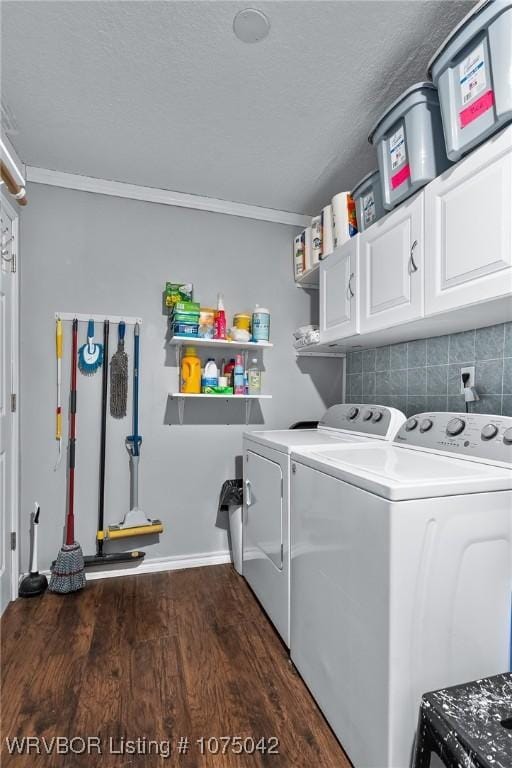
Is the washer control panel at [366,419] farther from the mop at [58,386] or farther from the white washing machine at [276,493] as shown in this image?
the mop at [58,386]

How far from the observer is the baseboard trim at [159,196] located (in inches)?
89.7

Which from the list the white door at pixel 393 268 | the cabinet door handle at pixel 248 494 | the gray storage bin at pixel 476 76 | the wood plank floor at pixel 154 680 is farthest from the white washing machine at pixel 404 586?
the gray storage bin at pixel 476 76

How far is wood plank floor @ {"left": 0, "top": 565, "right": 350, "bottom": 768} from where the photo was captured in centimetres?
125

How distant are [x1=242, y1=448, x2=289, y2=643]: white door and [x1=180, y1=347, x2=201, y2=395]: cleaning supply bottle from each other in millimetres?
553

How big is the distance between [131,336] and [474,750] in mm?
2328

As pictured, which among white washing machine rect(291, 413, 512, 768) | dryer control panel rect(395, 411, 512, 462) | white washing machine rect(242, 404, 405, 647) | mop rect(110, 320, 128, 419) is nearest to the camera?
white washing machine rect(291, 413, 512, 768)

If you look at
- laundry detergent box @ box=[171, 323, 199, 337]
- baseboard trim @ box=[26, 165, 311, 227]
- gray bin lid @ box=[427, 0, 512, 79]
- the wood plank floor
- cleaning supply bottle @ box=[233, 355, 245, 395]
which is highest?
baseboard trim @ box=[26, 165, 311, 227]

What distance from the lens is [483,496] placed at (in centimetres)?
110

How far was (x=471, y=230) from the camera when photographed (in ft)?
4.22

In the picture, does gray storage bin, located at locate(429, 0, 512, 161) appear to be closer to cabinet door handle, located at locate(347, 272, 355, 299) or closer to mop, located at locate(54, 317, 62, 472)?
cabinet door handle, located at locate(347, 272, 355, 299)

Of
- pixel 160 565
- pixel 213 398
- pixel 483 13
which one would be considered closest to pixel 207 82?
pixel 483 13

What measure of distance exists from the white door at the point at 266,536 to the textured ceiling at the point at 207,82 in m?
1.58

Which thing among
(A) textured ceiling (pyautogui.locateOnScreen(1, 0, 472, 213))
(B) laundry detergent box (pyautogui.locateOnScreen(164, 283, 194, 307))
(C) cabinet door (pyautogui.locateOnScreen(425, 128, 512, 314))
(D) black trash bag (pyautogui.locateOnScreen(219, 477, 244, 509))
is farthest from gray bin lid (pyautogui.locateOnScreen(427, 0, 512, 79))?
(D) black trash bag (pyautogui.locateOnScreen(219, 477, 244, 509))

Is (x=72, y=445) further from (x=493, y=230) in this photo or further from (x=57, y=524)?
(x=493, y=230)
